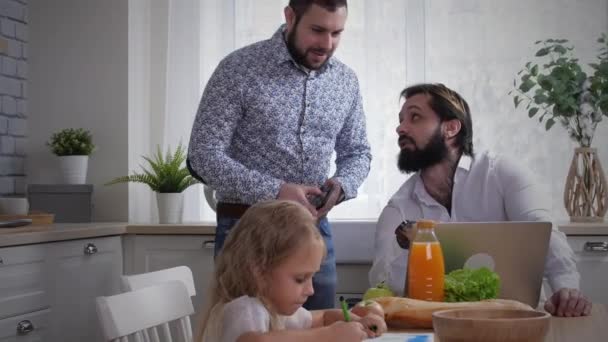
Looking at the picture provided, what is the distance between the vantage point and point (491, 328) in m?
1.28

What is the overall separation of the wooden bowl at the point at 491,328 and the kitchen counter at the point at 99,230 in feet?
6.41

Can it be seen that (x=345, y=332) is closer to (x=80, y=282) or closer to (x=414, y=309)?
(x=414, y=309)

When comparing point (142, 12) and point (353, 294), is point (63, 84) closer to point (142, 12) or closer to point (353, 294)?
point (142, 12)

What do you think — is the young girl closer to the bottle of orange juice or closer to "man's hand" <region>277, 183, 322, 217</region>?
the bottle of orange juice

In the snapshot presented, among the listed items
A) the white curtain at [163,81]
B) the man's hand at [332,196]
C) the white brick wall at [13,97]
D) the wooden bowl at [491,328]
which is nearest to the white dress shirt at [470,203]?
the man's hand at [332,196]

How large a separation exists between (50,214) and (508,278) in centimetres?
213

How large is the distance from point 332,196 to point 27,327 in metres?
1.15

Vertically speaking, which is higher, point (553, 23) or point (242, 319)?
point (553, 23)

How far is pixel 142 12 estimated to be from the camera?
160 inches

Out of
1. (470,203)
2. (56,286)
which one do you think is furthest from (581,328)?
(56,286)

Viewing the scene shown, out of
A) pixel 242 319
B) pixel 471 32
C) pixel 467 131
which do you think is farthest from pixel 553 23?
pixel 242 319

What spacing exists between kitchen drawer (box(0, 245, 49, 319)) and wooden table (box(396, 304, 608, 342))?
165 cm

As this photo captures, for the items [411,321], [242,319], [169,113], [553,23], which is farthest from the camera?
[169,113]

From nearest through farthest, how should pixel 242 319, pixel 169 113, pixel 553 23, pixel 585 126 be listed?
pixel 242 319 → pixel 585 126 → pixel 553 23 → pixel 169 113
